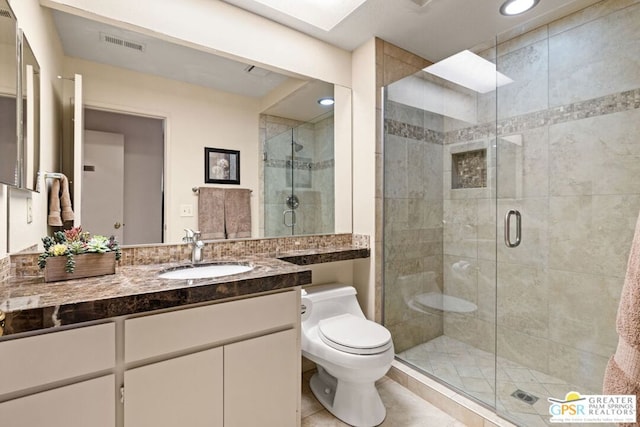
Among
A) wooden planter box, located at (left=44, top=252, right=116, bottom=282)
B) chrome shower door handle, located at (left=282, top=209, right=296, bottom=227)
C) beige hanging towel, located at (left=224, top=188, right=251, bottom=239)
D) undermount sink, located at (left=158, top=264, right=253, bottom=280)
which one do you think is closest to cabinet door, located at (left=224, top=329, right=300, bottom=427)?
undermount sink, located at (left=158, top=264, right=253, bottom=280)

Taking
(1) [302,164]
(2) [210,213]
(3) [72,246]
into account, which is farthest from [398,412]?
(3) [72,246]

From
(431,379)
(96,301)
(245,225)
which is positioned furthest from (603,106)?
(96,301)

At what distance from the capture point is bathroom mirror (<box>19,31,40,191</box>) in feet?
3.65

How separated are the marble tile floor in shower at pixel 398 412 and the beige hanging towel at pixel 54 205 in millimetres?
1586

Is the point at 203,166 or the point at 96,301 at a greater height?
the point at 203,166

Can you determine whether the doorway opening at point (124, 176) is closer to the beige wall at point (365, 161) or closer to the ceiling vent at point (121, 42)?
the ceiling vent at point (121, 42)

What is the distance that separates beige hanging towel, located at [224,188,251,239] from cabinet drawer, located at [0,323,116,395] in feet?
3.06

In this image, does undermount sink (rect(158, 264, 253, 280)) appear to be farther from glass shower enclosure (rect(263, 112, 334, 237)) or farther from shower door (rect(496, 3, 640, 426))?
shower door (rect(496, 3, 640, 426))

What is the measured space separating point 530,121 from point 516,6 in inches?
27.1

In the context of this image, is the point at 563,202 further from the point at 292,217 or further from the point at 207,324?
the point at 207,324

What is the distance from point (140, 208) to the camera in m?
1.59

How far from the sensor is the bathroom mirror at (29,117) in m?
1.11

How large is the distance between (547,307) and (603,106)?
125 cm

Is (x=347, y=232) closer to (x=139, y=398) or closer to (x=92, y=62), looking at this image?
(x=139, y=398)
